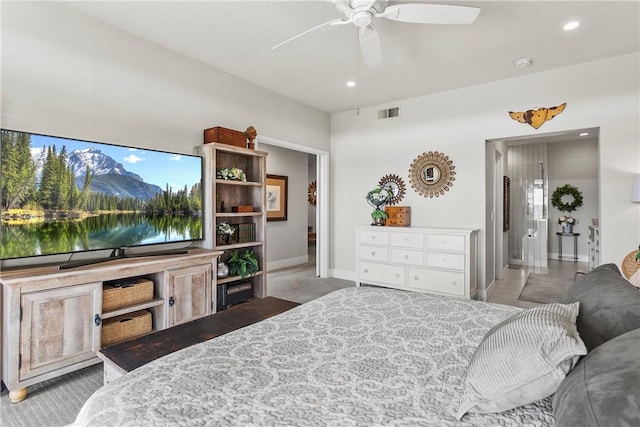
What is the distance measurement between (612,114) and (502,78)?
3.85 feet

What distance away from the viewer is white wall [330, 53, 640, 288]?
3400 mm

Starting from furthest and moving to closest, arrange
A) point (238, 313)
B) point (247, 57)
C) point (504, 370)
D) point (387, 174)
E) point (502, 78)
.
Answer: point (387, 174)
point (502, 78)
point (247, 57)
point (238, 313)
point (504, 370)

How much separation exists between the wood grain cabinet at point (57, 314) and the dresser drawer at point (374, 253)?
2.72m

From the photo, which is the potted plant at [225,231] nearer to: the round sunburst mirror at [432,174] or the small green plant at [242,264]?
the small green plant at [242,264]

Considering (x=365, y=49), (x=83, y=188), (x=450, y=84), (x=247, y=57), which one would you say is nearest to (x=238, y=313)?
(x=83, y=188)

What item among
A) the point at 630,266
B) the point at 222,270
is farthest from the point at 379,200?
the point at 630,266

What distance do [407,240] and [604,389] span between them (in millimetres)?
3675

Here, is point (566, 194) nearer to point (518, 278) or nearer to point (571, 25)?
point (518, 278)

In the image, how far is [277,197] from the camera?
6293 mm

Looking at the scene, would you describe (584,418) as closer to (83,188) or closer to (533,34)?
(83,188)

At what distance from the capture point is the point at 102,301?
2385 mm

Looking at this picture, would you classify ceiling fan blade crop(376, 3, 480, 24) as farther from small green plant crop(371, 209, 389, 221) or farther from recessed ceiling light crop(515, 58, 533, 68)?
small green plant crop(371, 209, 389, 221)

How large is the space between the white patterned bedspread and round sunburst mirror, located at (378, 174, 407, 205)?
3257 millimetres

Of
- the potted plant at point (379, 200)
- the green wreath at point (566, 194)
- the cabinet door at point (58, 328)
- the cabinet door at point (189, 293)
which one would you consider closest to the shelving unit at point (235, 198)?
the cabinet door at point (189, 293)
